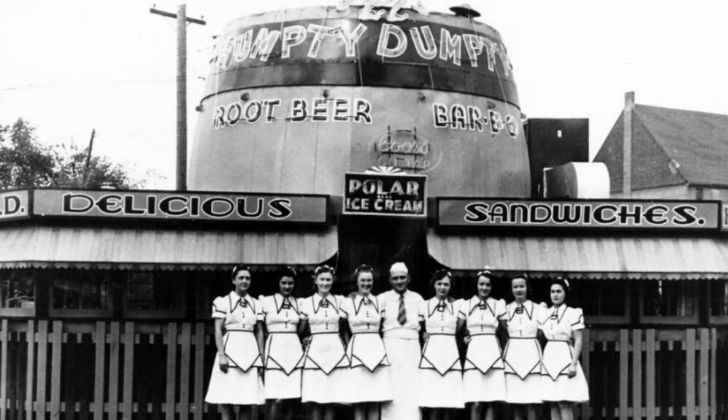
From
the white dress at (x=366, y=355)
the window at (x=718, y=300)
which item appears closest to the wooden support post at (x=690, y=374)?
the window at (x=718, y=300)

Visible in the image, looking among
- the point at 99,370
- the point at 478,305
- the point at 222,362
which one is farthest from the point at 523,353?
the point at 99,370

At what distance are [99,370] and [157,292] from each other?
1.15m

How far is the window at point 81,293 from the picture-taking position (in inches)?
408

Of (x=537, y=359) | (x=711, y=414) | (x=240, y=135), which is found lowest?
(x=711, y=414)

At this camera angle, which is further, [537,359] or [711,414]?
[711,414]

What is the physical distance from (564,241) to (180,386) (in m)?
4.89

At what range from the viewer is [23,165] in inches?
1325

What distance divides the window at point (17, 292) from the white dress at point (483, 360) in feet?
17.0

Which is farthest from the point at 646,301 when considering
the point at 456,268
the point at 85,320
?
the point at 85,320

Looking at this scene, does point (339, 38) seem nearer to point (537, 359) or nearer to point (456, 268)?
point (456, 268)

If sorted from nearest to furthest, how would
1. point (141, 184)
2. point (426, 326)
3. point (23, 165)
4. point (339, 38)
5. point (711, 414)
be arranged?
point (426, 326)
point (711, 414)
point (339, 38)
point (23, 165)
point (141, 184)

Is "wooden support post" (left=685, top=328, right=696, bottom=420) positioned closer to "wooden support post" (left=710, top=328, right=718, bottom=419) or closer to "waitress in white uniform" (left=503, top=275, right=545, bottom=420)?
"wooden support post" (left=710, top=328, right=718, bottom=419)

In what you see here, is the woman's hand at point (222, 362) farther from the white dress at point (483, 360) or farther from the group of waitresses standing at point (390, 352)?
the white dress at point (483, 360)

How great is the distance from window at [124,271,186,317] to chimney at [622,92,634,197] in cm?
2295
